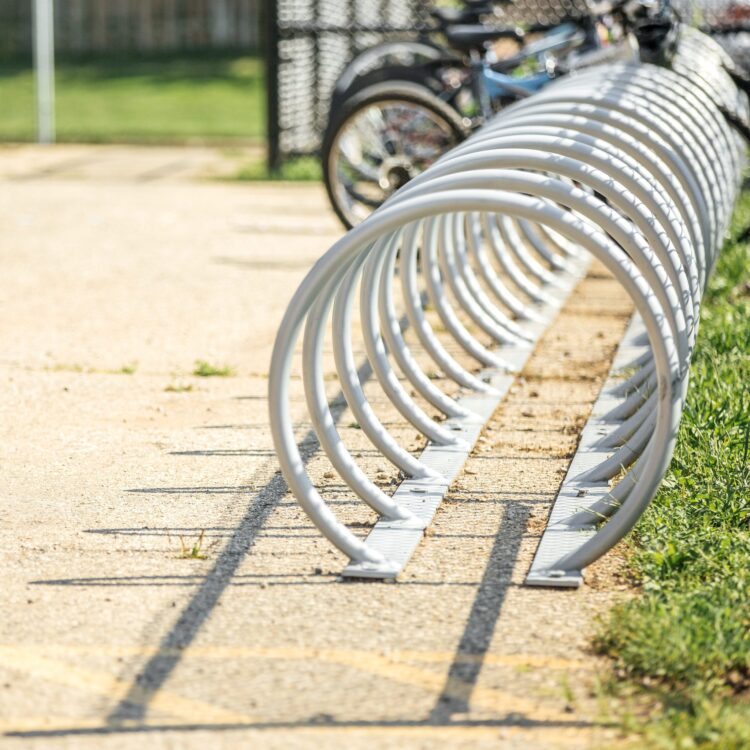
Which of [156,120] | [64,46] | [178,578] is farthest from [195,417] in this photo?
[64,46]

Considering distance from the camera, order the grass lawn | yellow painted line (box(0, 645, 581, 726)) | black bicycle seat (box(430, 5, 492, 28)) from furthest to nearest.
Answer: the grass lawn → black bicycle seat (box(430, 5, 492, 28)) → yellow painted line (box(0, 645, 581, 726))

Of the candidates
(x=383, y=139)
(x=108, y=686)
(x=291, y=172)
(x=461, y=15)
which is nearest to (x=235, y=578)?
(x=108, y=686)

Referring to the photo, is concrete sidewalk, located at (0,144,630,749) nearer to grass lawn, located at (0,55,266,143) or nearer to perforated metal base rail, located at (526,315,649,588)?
perforated metal base rail, located at (526,315,649,588)

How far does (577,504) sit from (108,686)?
1683 millimetres

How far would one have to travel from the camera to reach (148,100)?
21031 millimetres

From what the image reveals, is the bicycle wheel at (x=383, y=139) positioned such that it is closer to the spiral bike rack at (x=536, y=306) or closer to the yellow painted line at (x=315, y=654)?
the spiral bike rack at (x=536, y=306)

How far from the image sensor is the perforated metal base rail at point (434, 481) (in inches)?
153

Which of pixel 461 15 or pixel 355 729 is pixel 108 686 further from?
pixel 461 15

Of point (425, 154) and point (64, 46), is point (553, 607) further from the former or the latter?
point (64, 46)

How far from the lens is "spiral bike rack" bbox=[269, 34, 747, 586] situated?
3.68 m

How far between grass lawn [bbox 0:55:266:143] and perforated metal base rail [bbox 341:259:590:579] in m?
10.9

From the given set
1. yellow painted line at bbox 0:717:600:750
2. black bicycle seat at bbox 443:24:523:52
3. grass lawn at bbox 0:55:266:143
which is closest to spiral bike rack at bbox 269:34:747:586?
yellow painted line at bbox 0:717:600:750

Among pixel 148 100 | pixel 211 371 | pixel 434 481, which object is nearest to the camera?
pixel 434 481

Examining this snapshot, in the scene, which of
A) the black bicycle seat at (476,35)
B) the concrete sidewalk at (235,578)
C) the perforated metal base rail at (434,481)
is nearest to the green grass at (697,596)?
the concrete sidewalk at (235,578)
